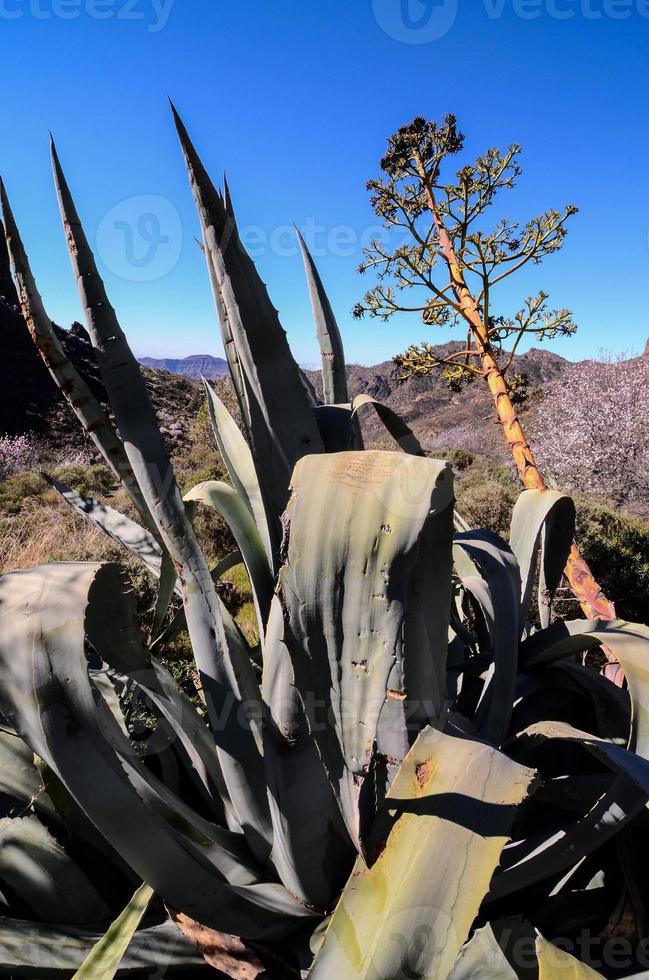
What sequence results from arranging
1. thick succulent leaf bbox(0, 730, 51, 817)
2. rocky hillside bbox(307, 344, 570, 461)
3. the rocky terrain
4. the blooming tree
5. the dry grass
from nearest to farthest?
thick succulent leaf bbox(0, 730, 51, 817)
the dry grass
the blooming tree
the rocky terrain
rocky hillside bbox(307, 344, 570, 461)

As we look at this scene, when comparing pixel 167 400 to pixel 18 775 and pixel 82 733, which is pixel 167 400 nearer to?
pixel 18 775

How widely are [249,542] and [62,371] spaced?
494mm

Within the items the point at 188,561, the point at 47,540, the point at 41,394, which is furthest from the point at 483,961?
the point at 41,394

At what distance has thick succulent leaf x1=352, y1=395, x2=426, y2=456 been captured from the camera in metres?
1.05

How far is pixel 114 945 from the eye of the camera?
771 millimetres

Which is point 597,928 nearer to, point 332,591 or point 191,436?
point 332,591

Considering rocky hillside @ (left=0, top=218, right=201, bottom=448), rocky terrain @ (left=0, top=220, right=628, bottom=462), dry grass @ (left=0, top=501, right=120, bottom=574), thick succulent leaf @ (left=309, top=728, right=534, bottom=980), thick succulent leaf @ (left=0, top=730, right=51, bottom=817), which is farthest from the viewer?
rocky hillside @ (left=0, top=218, right=201, bottom=448)

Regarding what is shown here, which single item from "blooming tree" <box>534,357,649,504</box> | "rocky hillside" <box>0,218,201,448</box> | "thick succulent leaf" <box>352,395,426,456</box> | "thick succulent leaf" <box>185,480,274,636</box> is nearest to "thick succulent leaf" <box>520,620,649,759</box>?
"thick succulent leaf" <box>352,395,426,456</box>

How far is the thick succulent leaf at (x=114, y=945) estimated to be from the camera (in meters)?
0.72

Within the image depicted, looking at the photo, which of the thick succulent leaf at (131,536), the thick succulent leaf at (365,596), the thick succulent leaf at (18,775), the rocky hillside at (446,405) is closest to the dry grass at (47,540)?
the thick succulent leaf at (131,536)

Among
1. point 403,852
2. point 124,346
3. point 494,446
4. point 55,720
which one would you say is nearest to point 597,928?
point 403,852

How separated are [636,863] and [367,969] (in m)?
0.66

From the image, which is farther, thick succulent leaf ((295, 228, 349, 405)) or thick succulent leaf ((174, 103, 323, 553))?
thick succulent leaf ((295, 228, 349, 405))

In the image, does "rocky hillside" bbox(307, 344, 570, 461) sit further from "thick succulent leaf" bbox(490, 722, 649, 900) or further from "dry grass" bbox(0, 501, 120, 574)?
"thick succulent leaf" bbox(490, 722, 649, 900)
